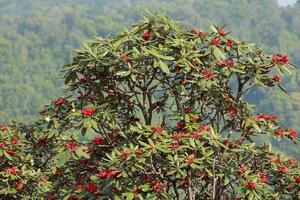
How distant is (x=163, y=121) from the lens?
7621 millimetres

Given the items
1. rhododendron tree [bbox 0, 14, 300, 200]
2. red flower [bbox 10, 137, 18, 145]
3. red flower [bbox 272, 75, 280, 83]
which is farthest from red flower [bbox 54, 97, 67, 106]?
red flower [bbox 272, 75, 280, 83]

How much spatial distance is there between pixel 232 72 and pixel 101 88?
5.34 ft

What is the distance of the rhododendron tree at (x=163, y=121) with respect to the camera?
21.7ft

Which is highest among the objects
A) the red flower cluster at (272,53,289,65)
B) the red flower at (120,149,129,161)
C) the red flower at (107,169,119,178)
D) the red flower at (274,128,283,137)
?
the red flower cluster at (272,53,289,65)

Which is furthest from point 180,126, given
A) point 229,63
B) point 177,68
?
point 229,63

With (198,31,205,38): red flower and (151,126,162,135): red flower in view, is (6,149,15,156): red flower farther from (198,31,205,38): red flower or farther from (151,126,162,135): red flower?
(198,31,205,38): red flower

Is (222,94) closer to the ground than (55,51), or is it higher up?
closer to the ground

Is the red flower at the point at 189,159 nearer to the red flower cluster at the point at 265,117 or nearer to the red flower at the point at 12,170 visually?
the red flower cluster at the point at 265,117

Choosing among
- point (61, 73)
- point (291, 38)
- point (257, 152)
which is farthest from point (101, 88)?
point (291, 38)

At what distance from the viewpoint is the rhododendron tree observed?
261 inches

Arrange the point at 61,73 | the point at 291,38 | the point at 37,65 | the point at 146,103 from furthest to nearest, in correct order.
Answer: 1. the point at 291,38
2. the point at 37,65
3. the point at 146,103
4. the point at 61,73

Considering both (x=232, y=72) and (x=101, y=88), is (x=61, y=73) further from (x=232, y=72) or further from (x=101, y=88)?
(x=232, y=72)

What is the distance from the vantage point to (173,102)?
7535 mm

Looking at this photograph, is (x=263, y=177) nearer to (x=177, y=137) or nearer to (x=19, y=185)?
(x=177, y=137)
